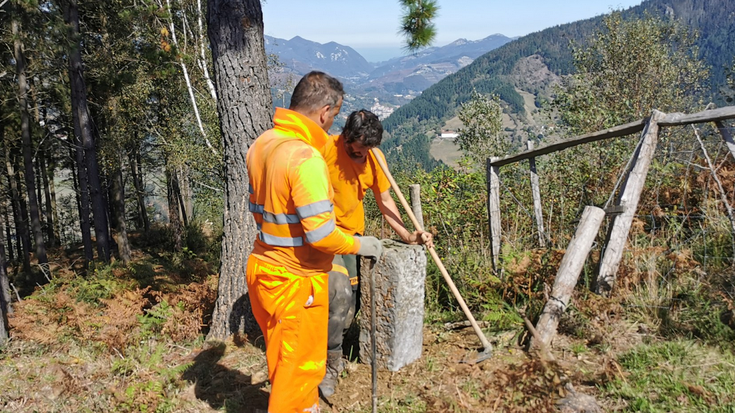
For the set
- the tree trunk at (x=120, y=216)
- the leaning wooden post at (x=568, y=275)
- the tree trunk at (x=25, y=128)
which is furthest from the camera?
the tree trunk at (x=120, y=216)

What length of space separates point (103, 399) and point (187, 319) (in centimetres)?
148

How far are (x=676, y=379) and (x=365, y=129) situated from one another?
2684 millimetres

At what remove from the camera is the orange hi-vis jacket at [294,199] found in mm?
2494

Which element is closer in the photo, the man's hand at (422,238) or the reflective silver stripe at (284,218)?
the reflective silver stripe at (284,218)

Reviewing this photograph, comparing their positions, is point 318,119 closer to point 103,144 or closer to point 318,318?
point 318,318

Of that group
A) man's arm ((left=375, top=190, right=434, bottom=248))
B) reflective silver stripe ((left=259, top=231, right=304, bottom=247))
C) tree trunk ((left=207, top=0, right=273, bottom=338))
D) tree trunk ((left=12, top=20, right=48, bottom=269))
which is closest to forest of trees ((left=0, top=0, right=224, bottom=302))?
tree trunk ((left=12, top=20, right=48, bottom=269))

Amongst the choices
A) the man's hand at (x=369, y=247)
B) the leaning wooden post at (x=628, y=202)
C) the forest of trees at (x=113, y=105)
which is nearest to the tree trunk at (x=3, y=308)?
the forest of trees at (x=113, y=105)

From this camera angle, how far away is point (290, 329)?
2.68 metres

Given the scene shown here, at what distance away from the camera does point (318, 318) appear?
278 cm

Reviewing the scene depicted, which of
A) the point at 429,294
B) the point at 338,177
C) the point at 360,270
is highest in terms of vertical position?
the point at 338,177

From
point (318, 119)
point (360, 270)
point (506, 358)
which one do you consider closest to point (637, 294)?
point (506, 358)

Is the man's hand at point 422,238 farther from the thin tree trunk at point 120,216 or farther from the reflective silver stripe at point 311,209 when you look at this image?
the thin tree trunk at point 120,216

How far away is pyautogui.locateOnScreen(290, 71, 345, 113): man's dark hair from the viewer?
9.14ft

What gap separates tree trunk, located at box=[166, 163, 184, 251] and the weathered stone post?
44.7 ft
